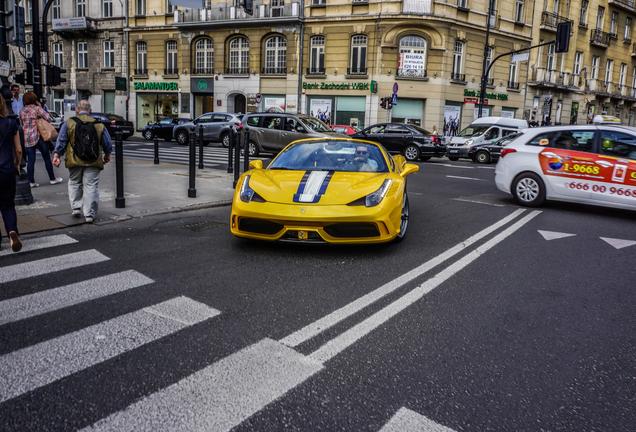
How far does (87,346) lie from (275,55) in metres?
31.7

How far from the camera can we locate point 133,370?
2.99m

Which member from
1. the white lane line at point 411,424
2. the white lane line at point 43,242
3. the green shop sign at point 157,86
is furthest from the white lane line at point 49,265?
the green shop sign at point 157,86

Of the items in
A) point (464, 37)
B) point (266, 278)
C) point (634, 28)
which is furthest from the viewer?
point (634, 28)

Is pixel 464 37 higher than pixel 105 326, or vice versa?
pixel 464 37

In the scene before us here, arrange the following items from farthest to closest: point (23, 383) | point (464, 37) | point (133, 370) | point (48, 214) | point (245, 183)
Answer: point (464, 37) → point (48, 214) → point (245, 183) → point (133, 370) → point (23, 383)

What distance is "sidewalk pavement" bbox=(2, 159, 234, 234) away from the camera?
23.5ft

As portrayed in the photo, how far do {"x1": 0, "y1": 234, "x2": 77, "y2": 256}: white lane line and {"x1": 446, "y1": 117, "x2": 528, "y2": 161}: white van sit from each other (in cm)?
1852

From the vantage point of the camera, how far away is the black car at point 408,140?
66.5 ft

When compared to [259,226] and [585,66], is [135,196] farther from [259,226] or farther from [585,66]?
[585,66]

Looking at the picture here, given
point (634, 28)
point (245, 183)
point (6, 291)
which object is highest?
point (634, 28)

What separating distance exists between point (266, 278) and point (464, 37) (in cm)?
3003

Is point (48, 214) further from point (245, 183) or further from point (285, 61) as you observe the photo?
point (285, 61)

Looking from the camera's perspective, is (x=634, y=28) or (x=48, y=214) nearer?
(x=48, y=214)

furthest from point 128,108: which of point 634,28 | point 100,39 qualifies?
point 634,28
